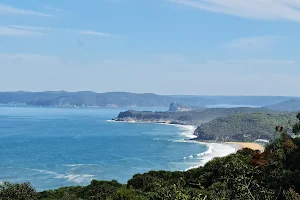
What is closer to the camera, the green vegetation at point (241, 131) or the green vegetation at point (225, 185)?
the green vegetation at point (225, 185)

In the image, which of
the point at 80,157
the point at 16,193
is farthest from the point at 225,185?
the point at 80,157

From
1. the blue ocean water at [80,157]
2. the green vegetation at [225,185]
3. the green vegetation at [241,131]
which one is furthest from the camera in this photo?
the green vegetation at [241,131]

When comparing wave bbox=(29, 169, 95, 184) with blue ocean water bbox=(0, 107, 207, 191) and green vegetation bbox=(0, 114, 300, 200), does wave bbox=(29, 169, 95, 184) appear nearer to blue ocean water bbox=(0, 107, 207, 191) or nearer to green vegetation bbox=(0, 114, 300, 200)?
blue ocean water bbox=(0, 107, 207, 191)

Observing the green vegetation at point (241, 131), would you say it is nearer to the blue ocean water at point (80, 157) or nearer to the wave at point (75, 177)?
the blue ocean water at point (80, 157)

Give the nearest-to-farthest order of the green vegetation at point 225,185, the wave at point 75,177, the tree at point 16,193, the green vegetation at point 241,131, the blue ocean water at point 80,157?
the green vegetation at point 225,185 < the tree at point 16,193 < the wave at point 75,177 < the blue ocean water at point 80,157 < the green vegetation at point 241,131

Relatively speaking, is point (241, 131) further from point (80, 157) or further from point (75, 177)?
point (75, 177)

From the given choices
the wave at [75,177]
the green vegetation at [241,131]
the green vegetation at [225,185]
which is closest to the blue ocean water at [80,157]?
the wave at [75,177]

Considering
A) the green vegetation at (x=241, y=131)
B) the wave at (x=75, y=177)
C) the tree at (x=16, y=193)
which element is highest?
the tree at (x=16, y=193)

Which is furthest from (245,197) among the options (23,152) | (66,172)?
(23,152)

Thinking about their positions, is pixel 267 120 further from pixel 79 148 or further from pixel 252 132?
pixel 79 148

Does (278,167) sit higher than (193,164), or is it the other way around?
(278,167)

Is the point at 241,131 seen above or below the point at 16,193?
below
